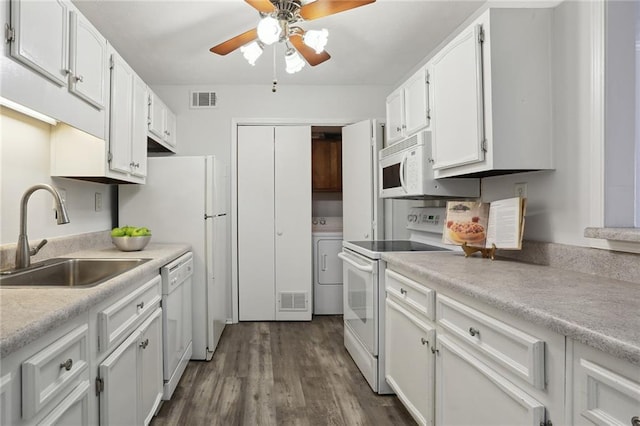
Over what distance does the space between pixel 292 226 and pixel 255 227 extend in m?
0.37

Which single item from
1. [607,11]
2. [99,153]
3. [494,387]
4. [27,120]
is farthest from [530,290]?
[27,120]

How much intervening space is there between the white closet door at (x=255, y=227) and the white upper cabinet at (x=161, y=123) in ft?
2.04

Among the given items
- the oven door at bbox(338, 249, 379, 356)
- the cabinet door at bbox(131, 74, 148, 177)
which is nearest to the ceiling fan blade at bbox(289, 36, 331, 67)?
the cabinet door at bbox(131, 74, 148, 177)

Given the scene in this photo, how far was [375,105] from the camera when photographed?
12.4 feet

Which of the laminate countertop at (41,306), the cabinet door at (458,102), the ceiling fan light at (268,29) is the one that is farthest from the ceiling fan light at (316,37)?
the laminate countertop at (41,306)

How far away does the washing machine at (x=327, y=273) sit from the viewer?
3889 mm

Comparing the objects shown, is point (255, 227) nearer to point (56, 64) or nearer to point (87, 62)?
point (87, 62)

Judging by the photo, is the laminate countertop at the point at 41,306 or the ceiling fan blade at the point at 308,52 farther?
the ceiling fan blade at the point at 308,52

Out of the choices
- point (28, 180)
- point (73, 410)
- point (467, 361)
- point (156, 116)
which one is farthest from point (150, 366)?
point (156, 116)

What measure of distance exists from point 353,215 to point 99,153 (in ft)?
7.10

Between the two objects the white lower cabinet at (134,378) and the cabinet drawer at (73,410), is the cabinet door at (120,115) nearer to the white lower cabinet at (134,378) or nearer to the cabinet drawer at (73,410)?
the white lower cabinet at (134,378)

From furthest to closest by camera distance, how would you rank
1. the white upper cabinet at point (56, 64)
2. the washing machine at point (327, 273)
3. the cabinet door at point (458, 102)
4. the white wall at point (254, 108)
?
the washing machine at point (327, 273) → the white wall at point (254, 108) → the cabinet door at point (458, 102) → the white upper cabinet at point (56, 64)

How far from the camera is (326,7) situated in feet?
5.99

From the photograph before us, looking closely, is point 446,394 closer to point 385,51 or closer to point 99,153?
point 99,153
